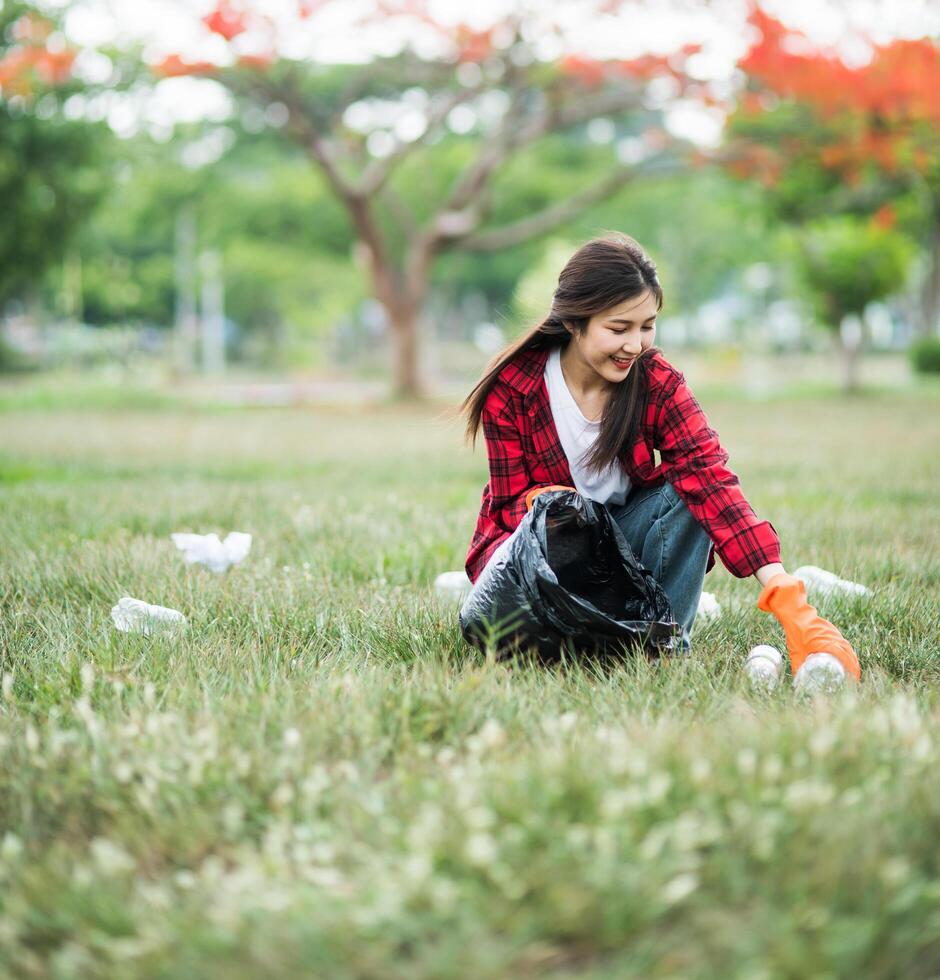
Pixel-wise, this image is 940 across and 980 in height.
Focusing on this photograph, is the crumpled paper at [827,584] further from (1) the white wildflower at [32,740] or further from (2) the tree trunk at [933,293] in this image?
(2) the tree trunk at [933,293]

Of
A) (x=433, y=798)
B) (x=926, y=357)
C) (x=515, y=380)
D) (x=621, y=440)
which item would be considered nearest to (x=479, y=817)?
(x=433, y=798)

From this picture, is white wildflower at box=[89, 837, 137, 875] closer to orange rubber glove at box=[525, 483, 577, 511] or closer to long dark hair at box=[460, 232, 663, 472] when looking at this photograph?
orange rubber glove at box=[525, 483, 577, 511]

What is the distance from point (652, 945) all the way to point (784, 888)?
24 cm

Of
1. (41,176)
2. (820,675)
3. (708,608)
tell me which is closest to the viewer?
(820,675)

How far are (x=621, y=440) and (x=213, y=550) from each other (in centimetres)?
188

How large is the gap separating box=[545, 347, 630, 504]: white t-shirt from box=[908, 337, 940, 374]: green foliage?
796 inches

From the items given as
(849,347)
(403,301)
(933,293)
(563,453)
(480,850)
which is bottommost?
(480,850)

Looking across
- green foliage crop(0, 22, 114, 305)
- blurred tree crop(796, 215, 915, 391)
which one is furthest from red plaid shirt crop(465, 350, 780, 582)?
blurred tree crop(796, 215, 915, 391)

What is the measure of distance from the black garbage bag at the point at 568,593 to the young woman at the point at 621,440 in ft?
0.44

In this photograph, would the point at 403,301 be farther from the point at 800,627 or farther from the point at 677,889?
the point at 677,889

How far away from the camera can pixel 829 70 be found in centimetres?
1280

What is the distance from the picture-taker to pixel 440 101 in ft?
51.9

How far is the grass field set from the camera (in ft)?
5.10

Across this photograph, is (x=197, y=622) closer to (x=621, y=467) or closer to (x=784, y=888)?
(x=621, y=467)
